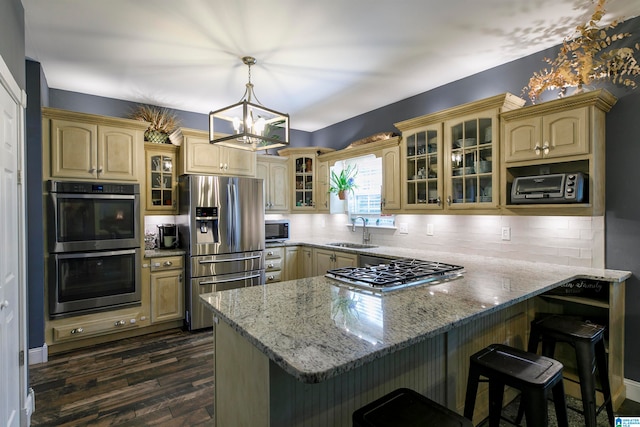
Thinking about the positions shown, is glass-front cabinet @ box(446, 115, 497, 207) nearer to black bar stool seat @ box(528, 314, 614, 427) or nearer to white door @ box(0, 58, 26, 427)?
black bar stool seat @ box(528, 314, 614, 427)

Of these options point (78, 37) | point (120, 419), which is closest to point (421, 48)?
point (78, 37)

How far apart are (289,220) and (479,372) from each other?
3.94m

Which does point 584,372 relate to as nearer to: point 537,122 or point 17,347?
point 537,122

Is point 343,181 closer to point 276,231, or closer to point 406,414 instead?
point 276,231

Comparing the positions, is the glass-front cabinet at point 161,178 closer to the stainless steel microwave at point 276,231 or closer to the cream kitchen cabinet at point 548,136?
the stainless steel microwave at point 276,231

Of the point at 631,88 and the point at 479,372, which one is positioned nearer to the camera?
the point at 479,372

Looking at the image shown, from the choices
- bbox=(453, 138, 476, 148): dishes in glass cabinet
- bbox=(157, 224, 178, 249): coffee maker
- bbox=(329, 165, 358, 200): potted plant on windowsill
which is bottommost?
bbox=(157, 224, 178, 249): coffee maker

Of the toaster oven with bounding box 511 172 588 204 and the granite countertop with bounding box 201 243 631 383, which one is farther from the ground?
the toaster oven with bounding box 511 172 588 204

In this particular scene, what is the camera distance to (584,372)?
71.7 inches

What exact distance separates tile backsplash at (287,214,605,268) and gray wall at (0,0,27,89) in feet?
11.7

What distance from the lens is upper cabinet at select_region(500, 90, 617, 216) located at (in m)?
2.30

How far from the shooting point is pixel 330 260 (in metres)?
4.10

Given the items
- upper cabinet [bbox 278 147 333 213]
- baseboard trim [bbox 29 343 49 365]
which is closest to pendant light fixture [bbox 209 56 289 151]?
upper cabinet [bbox 278 147 333 213]

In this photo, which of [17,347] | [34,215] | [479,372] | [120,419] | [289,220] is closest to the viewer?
[479,372]
